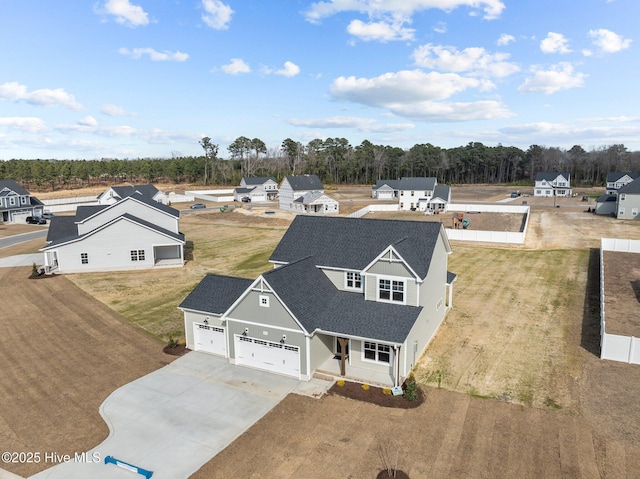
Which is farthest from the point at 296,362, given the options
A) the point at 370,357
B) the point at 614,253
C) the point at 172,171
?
the point at 172,171

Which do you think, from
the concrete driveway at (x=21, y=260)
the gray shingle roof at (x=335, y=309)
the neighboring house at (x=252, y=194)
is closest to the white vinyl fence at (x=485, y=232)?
the gray shingle roof at (x=335, y=309)

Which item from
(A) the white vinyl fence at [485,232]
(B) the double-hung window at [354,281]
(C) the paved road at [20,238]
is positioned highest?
(B) the double-hung window at [354,281]

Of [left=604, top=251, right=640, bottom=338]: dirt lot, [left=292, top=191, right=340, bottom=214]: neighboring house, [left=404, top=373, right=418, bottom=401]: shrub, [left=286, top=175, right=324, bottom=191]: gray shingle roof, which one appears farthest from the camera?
[left=286, top=175, right=324, bottom=191]: gray shingle roof

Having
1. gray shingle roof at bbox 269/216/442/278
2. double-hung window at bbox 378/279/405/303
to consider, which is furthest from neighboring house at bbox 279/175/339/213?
double-hung window at bbox 378/279/405/303

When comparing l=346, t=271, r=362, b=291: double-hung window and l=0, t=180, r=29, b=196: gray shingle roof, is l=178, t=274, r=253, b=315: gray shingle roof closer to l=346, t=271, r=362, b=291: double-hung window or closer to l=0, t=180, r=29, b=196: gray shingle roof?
l=346, t=271, r=362, b=291: double-hung window

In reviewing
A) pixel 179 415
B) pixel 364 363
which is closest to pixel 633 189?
pixel 364 363

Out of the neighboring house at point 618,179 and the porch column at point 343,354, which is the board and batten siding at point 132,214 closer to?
the porch column at point 343,354
